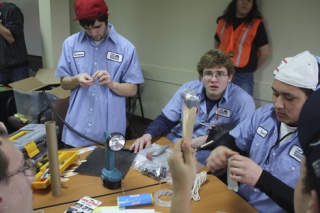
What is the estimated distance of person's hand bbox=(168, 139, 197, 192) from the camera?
2.81 ft

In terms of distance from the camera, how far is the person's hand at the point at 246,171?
128 cm

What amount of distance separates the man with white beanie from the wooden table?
101 millimetres

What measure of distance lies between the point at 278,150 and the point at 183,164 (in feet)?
2.61

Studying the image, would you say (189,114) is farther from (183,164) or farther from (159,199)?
(159,199)

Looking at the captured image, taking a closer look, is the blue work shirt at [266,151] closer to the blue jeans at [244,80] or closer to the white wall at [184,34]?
the blue jeans at [244,80]

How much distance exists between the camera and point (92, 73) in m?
1.96

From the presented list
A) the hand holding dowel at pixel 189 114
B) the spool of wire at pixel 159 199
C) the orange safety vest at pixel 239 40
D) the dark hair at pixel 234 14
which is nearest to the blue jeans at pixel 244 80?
the orange safety vest at pixel 239 40

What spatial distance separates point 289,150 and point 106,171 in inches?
35.5

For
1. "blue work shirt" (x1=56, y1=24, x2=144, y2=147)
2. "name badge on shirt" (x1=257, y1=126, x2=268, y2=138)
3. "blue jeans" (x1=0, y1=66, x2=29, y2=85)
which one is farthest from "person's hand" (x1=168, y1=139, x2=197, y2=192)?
"blue jeans" (x1=0, y1=66, x2=29, y2=85)

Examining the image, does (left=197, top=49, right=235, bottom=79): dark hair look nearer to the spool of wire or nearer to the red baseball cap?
the red baseball cap

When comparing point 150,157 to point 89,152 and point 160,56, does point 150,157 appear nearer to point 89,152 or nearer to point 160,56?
point 89,152

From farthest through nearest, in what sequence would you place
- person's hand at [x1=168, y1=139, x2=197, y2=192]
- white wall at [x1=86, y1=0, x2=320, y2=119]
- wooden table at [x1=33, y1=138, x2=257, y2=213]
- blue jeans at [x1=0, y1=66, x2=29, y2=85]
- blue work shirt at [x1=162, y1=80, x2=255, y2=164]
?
blue jeans at [x1=0, y1=66, x2=29, y2=85]
white wall at [x1=86, y1=0, x2=320, y2=119]
blue work shirt at [x1=162, y1=80, x2=255, y2=164]
wooden table at [x1=33, y1=138, x2=257, y2=213]
person's hand at [x1=168, y1=139, x2=197, y2=192]

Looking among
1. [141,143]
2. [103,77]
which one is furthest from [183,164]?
[103,77]

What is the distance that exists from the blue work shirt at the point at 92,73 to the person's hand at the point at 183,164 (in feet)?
3.76
